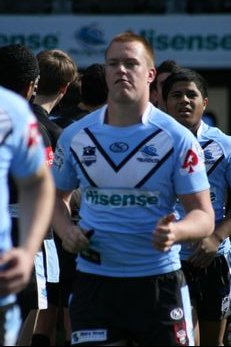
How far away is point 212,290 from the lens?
22.6 ft

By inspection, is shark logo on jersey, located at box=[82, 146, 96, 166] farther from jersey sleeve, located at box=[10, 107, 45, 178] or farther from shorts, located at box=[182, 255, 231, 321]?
shorts, located at box=[182, 255, 231, 321]

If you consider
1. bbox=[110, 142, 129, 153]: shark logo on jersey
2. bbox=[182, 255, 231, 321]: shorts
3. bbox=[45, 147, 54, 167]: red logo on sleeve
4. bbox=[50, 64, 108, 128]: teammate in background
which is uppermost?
bbox=[110, 142, 129, 153]: shark logo on jersey

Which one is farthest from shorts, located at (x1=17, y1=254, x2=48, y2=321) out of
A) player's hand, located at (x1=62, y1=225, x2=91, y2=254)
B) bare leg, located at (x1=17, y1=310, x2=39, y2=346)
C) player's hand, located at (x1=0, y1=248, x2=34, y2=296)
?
player's hand, located at (x1=0, y1=248, x2=34, y2=296)

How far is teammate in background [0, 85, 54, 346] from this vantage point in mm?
3861

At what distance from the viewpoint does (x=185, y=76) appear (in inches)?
277

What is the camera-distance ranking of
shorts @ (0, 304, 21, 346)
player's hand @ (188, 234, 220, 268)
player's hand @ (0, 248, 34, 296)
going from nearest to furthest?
1. player's hand @ (0, 248, 34, 296)
2. shorts @ (0, 304, 21, 346)
3. player's hand @ (188, 234, 220, 268)

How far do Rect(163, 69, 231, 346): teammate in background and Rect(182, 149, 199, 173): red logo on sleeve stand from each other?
4.38 feet

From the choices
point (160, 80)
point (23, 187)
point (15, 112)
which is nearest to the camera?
point (23, 187)

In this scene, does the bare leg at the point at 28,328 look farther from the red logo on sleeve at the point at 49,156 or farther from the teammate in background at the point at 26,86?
the red logo on sleeve at the point at 49,156

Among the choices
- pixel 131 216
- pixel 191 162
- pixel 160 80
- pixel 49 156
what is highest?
pixel 191 162

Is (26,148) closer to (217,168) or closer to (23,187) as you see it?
(23,187)

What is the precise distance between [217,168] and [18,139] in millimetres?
2743

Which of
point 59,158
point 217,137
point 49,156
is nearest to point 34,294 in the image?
point 49,156

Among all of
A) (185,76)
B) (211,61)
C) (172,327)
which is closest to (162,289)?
(172,327)
